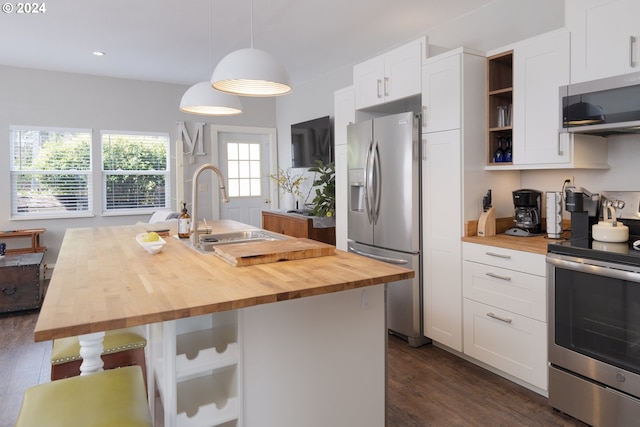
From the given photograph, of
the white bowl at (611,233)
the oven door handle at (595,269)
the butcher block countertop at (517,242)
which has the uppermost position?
the white bowl at (611,233)

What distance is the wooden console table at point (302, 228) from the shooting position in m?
4.73

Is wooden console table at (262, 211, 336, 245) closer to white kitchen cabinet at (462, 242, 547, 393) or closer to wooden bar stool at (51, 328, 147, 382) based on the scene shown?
white kitchen cabinet at (462, 242, 547, 393)

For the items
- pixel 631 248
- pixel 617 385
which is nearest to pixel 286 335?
pixel 617 385

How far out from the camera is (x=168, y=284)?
1.56 m

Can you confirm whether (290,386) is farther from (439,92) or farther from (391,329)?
(439,92)

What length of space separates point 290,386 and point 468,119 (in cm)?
212

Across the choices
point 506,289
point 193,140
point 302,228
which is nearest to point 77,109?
point 193,140

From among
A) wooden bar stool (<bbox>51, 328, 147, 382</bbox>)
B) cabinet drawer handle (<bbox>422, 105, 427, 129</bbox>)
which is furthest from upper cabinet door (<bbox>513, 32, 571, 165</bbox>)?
wooden bar stool (<bbox>51, 328, 147, 382</bbox>)

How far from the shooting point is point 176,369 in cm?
144

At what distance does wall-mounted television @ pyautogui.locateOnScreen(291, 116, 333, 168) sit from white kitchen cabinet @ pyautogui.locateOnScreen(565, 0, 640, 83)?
313 cm

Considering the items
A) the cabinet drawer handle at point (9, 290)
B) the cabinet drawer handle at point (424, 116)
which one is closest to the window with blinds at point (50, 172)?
the cabinet drawer handle at point (9, 290)

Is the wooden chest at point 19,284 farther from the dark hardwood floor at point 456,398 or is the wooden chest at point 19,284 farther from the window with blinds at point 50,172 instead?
Answer: the dark hardwood floor at point 456,398

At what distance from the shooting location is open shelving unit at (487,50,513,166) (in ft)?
9.71

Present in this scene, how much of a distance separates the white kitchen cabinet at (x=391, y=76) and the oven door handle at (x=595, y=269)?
1586mm
